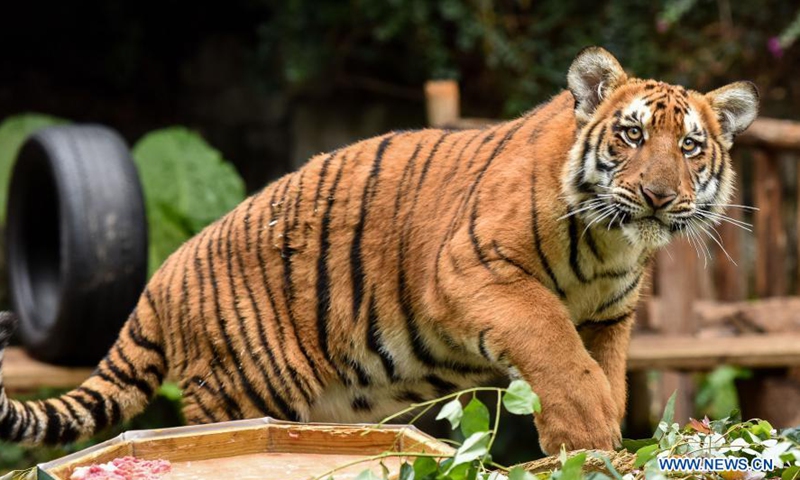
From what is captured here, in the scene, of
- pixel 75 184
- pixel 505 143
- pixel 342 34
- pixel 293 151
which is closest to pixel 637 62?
pixel 342 34

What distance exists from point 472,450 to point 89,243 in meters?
4.53

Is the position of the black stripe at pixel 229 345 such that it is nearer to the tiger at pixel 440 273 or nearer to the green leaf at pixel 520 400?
the tiger at pixel 440 273

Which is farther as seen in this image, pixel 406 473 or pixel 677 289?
pixel 677 289

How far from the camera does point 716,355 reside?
21.1ft

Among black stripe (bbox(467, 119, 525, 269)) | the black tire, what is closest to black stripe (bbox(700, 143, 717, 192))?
black stripe (bbox(467, 119, 525, 269))

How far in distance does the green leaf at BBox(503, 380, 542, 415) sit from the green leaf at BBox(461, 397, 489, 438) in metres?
0.05

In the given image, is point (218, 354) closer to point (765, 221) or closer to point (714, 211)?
point (714, 211)

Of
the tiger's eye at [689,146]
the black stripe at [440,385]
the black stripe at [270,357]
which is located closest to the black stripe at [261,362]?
the black stripe at [270,357]

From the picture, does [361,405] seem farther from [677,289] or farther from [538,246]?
[677,289]

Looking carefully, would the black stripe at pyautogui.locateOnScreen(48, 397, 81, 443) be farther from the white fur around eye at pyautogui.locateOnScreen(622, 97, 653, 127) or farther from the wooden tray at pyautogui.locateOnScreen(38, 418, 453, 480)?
the white fur around eye at pyautogui.locateOnScreen(622, 97, 653, 127)

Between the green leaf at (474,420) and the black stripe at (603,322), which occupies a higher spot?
the green leaf at (474,420)

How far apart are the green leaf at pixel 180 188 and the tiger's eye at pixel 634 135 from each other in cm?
494

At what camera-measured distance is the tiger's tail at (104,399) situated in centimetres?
372

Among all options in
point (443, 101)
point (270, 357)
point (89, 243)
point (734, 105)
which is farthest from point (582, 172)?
point (89, 243)
